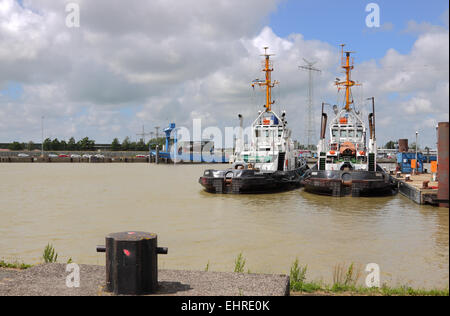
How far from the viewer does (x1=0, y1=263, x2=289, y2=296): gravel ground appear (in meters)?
5.17

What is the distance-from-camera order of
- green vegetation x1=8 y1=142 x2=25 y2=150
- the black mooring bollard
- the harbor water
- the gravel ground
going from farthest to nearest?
green vegetation x1=8 y1=142 x2=25 y2=150, the harbor water, the gravel ground, the black mooring bollard

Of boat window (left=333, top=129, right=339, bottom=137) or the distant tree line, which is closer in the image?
boat window (left=333, top=129, right=339, bottom=137)

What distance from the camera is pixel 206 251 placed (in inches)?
433

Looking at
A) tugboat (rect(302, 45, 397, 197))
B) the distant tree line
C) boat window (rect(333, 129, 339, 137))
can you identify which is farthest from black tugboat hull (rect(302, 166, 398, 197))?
the distant tree line

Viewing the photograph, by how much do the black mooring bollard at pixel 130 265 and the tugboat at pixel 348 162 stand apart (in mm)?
19535

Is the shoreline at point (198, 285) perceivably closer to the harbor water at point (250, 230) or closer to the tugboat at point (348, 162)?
the harbor water at point (250, 230)

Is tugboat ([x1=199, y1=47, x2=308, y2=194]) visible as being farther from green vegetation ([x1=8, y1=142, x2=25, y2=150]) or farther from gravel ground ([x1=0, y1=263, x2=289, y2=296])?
green vegetation ([x1=8, y1=142, x2=25, y2=150])

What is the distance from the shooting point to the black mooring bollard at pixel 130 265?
5.04 metres

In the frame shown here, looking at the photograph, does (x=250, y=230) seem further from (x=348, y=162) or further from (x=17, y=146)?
(x=17, y=146)

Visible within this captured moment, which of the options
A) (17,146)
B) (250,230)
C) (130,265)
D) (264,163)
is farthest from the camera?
(17,146)

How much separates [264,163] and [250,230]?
1455cm

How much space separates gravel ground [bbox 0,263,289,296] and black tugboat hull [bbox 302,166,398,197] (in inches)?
718

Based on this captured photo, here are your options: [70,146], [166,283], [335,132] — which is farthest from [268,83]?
[70,146]

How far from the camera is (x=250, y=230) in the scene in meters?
14.2
